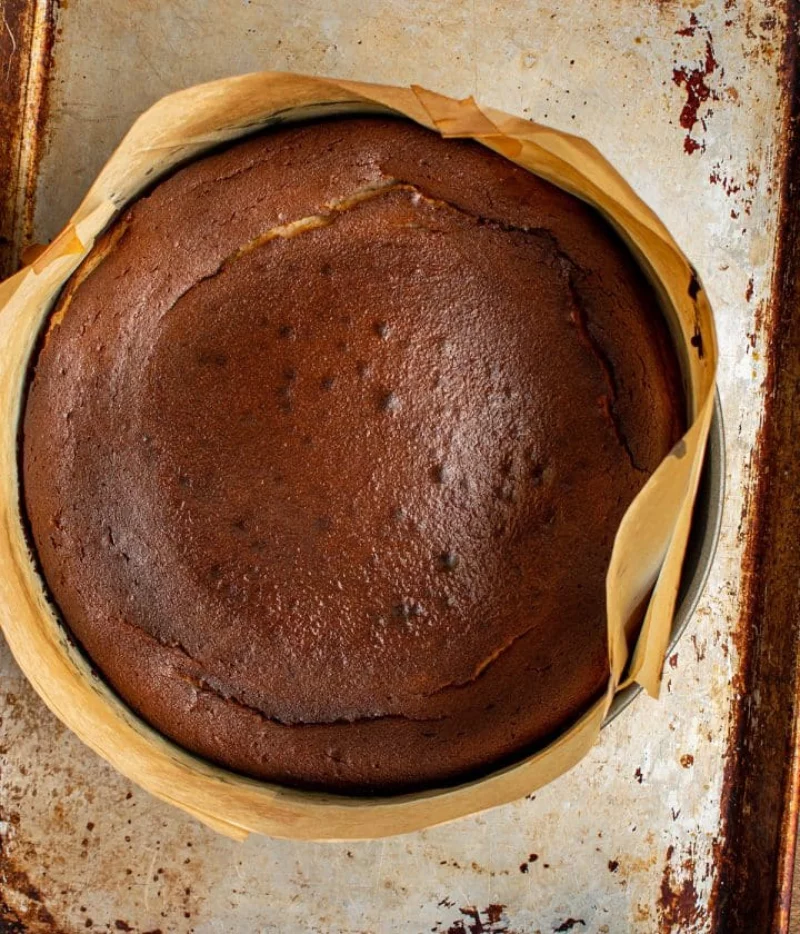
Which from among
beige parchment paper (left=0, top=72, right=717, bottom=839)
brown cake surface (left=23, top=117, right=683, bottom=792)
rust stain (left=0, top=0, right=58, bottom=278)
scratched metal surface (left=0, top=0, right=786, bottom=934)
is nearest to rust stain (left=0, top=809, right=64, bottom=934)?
scratched metal surface (left=0, top=0, right=786, bottom=934)

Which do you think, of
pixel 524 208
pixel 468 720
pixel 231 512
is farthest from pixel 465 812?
pixel 524 208

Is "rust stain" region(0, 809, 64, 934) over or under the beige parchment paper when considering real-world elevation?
under

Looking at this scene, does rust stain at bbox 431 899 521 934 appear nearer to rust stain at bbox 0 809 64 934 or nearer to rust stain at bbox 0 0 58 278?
rust stain at bbox 0 809 64 934

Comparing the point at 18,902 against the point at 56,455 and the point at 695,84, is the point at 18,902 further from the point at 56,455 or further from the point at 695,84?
the point at 695,84

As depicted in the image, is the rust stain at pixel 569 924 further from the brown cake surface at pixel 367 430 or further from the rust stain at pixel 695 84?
the rust stain at pixel 695 84

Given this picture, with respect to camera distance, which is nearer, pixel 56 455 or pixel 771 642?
pixel 56 455

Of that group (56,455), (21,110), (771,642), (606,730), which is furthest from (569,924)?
(21,110)

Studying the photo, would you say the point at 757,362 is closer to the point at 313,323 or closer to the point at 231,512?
the point at 313,323
